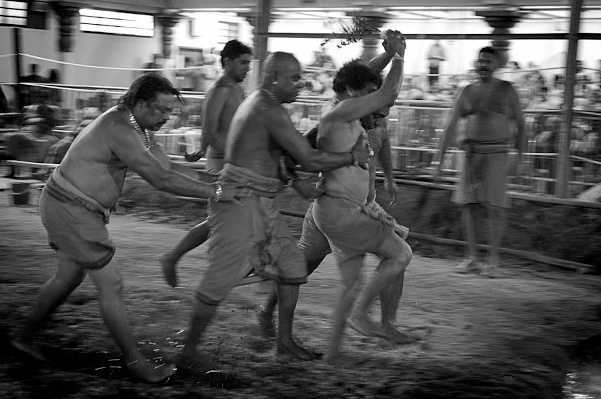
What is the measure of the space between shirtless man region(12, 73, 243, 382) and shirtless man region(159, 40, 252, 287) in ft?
5.97

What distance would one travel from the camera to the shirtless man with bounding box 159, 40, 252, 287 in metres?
6.70

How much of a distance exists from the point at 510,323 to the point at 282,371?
1.97m

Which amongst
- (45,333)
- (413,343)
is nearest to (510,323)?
(413,343)

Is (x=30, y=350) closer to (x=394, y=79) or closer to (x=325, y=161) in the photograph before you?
(x=325, y=161)

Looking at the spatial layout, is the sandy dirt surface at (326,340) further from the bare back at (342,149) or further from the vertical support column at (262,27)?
the vertical support column at (262,27)

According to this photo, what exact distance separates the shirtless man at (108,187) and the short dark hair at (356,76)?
110 cm

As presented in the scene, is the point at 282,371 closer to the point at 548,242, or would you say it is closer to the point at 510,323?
the point at 510,323

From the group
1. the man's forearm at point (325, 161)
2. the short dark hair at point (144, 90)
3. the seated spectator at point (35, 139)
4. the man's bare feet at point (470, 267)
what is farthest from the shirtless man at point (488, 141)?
the seated spectator at point (35, 139)

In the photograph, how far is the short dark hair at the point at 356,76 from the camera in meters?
5.42

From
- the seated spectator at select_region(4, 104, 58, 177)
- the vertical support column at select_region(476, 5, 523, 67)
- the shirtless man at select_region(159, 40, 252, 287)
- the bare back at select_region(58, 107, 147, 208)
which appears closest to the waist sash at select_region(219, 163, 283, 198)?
the bare back at select_region(58, 107, 147, 208)

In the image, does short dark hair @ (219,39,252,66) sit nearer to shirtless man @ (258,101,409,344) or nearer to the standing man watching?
shirtless man @ (258,101,409,344)

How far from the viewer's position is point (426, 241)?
9.62 metres

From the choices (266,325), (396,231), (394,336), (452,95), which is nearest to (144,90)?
(266,325)

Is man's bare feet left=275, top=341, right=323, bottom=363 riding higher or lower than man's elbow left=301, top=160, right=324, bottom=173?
lower
